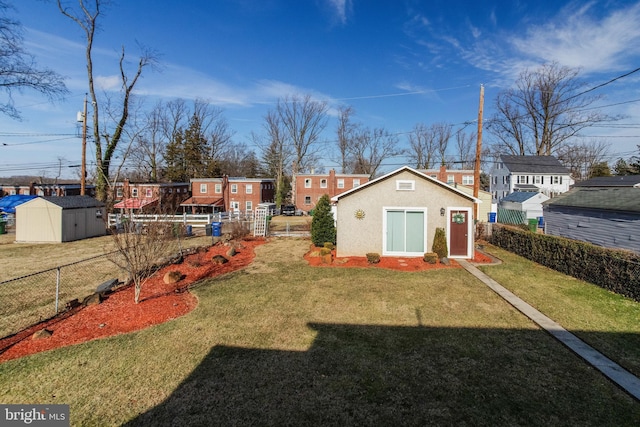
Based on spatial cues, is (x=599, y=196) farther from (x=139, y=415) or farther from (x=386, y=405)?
(x=139, y=415)

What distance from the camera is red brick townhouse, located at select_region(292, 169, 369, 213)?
4438 cm

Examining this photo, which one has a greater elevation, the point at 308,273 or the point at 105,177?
the point at 105,177

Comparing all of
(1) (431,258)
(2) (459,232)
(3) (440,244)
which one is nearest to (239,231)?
(1) (431,258)

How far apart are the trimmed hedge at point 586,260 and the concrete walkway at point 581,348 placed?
3353 mm

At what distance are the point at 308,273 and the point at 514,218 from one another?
26.3m

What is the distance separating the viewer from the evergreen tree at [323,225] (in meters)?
17.2

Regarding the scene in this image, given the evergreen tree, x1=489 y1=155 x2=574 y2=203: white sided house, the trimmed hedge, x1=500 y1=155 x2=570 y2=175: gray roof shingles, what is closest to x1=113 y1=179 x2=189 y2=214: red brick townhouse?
the evergreen tree

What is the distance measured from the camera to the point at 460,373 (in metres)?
5.55

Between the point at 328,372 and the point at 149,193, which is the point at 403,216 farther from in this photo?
the point at 149,193

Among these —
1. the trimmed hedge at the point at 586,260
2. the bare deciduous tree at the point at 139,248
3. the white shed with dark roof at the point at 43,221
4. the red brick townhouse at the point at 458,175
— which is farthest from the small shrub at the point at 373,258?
the red brick townhouse at the point at 458,175

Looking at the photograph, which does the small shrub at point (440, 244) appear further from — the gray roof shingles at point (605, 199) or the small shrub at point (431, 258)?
the gray roof shingles at point (605, 199)

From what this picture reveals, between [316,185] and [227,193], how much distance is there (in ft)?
39.4

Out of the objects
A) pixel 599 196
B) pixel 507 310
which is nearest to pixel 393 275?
pixel 507 310

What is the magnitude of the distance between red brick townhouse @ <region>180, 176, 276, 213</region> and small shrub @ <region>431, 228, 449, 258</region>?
31358mm
